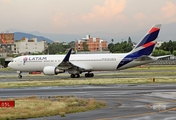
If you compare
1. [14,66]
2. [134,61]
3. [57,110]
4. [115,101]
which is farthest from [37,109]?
[14,66]

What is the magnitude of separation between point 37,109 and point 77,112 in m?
2.69

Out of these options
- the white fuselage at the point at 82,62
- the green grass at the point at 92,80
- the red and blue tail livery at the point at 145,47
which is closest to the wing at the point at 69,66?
the white fuselage at the point at 82,62

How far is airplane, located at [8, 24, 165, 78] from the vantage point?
52.9 metres

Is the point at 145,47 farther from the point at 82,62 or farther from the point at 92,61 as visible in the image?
the point at 82,62

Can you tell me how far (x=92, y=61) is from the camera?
184 feet

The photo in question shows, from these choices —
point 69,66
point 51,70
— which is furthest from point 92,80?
point 51,70

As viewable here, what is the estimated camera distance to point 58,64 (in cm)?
5703

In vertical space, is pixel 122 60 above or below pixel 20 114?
above

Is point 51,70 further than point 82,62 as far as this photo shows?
No

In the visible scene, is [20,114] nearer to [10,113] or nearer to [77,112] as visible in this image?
[10,113]

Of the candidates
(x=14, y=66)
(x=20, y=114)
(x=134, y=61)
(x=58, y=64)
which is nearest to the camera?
(x=20, y=114)

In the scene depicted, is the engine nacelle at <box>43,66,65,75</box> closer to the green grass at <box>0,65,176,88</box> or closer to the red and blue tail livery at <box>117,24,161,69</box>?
the green grass at <box>0,65,176,88</box>

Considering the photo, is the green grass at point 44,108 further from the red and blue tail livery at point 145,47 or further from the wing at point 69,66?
the red and blue tail livery at point 145,47

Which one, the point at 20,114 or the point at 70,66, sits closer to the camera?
the point at 20,114
